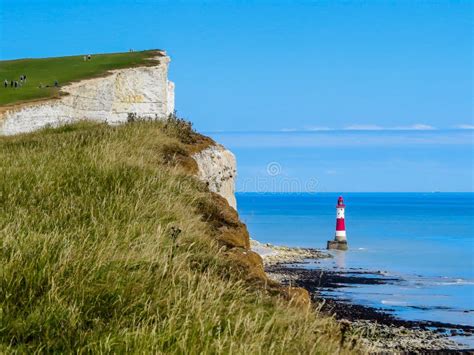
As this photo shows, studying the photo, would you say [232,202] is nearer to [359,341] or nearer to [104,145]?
[104,145]

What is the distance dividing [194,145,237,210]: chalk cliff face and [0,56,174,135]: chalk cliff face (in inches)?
688

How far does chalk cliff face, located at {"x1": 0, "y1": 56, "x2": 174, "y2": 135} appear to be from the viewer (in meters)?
30.9

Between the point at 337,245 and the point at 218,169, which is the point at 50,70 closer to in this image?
the point at 337,245

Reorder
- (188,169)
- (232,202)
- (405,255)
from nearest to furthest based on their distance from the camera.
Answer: (188,169)
(232,202)
(405,255)

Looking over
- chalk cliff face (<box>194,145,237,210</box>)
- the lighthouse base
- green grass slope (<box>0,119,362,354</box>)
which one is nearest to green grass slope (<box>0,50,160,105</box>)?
chalk cliff face (<box>194,145,237,210</box>)

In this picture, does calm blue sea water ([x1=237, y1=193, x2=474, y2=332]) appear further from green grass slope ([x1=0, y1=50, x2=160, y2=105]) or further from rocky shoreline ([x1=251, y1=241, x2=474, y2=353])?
green grass slope ([x1=0, y1=50, x2=160, y2=105])

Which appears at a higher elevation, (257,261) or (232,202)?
(232,202)

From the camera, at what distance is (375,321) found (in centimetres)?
1631

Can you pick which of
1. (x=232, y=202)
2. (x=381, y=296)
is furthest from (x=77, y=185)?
(x=381, y=296)

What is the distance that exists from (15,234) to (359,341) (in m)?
2.70

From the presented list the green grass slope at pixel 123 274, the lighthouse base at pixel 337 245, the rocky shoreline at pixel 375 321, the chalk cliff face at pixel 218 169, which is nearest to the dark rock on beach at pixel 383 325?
the rocky shoreline at pixel 375 321

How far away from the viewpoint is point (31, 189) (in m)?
8.27

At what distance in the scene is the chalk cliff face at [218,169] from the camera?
1309 cm

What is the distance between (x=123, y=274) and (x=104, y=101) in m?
33.3
